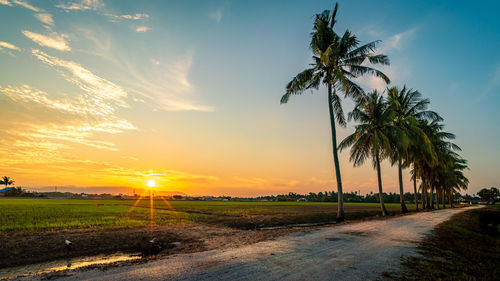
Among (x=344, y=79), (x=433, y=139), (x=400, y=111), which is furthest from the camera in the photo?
(x=433, y=139)

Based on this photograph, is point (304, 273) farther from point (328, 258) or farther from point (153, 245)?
point (153, 245)

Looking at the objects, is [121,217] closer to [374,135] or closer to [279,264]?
[279,264]

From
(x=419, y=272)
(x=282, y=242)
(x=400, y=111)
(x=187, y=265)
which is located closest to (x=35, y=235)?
(x=187, y=265)

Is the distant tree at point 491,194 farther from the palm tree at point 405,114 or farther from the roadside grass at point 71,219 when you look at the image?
the roadside grass at point 71,219

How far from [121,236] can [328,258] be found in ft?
34.3

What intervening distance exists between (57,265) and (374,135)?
24771 millimetres

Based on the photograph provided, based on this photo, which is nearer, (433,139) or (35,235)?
(35,235)

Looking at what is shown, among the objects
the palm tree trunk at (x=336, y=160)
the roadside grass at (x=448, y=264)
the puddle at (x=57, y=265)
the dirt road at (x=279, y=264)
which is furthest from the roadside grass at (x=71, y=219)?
the roadside grass at (x=448, y=264)

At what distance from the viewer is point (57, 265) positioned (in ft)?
24.5

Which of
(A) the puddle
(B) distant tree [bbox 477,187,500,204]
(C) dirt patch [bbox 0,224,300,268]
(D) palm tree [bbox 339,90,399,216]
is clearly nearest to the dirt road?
(C) dirt patch [bbox 0,224,300,268]

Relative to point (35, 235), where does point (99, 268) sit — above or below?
above

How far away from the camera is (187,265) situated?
5.58 metres

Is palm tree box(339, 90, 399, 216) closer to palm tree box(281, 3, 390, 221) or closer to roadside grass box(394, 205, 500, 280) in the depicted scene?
palm tree box(281, 3, 390, 221)

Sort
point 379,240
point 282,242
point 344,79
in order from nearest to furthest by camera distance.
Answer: point 282,242 → point 379,240 → point 344,79
